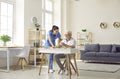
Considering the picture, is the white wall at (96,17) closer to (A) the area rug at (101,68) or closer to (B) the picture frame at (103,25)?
(B) the picture frame at (103,25)

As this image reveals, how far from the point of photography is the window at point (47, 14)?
11.1 metres

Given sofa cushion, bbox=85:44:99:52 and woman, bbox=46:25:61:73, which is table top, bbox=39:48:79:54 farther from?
sofa cushion, bbox=85:44:99:52

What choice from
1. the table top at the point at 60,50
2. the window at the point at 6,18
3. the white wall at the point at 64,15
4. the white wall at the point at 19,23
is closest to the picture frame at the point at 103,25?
the white wall at the point at 64,15

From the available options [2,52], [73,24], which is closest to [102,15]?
[73,24]

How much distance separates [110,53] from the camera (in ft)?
32.1

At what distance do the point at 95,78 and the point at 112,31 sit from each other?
20.5ft

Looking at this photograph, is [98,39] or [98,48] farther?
[98,39]

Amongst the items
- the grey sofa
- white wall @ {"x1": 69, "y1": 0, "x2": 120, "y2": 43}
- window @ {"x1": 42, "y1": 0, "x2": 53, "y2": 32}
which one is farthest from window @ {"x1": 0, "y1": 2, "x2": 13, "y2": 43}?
white wall @ {"x1": 69, "y1": 0, "x2": 120, "y2": 43}

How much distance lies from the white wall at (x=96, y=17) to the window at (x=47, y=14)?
1260mm

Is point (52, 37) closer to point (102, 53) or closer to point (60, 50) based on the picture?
point (60, 50)

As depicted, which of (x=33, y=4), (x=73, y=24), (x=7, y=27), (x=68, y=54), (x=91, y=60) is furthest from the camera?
(x=73, y=24)

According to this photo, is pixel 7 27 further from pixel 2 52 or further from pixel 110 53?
pixel 110 53

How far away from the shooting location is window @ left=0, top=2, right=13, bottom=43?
333 inches

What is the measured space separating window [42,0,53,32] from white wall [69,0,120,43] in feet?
4.14
